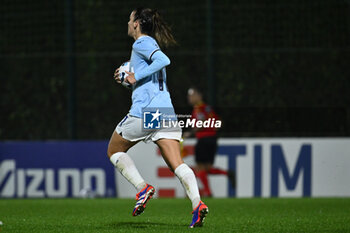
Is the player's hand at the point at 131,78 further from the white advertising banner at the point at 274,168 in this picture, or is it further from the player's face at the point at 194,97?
the player's face at the point at 194,97

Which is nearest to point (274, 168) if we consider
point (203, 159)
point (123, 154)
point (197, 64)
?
point (203, 159)

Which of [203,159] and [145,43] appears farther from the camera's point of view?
[203,159]

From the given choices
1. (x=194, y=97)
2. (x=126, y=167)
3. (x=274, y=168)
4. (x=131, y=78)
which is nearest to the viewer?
(x=131, y=78)

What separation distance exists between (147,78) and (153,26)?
0.50 metres

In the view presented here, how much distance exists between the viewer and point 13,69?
1583 cm

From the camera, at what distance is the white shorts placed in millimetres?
6910

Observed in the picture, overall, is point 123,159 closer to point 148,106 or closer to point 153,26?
point 148,106

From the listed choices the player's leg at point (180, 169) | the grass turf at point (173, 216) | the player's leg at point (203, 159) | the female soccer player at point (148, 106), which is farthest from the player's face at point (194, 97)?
the player's leg at point (180, 169)

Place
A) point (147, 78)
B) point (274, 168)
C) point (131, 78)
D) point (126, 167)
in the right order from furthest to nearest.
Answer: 1. point (274, 168)
2. point (126, 167)
3. point (147, 78)
4. point (131, 78)

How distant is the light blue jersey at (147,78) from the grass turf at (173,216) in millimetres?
1146

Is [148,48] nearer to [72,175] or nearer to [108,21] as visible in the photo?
[72,175]

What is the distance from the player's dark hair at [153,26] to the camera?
7.05 meters

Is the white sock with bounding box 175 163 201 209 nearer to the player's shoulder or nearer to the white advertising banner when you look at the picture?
the player's shoulder

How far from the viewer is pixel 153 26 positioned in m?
7.08
